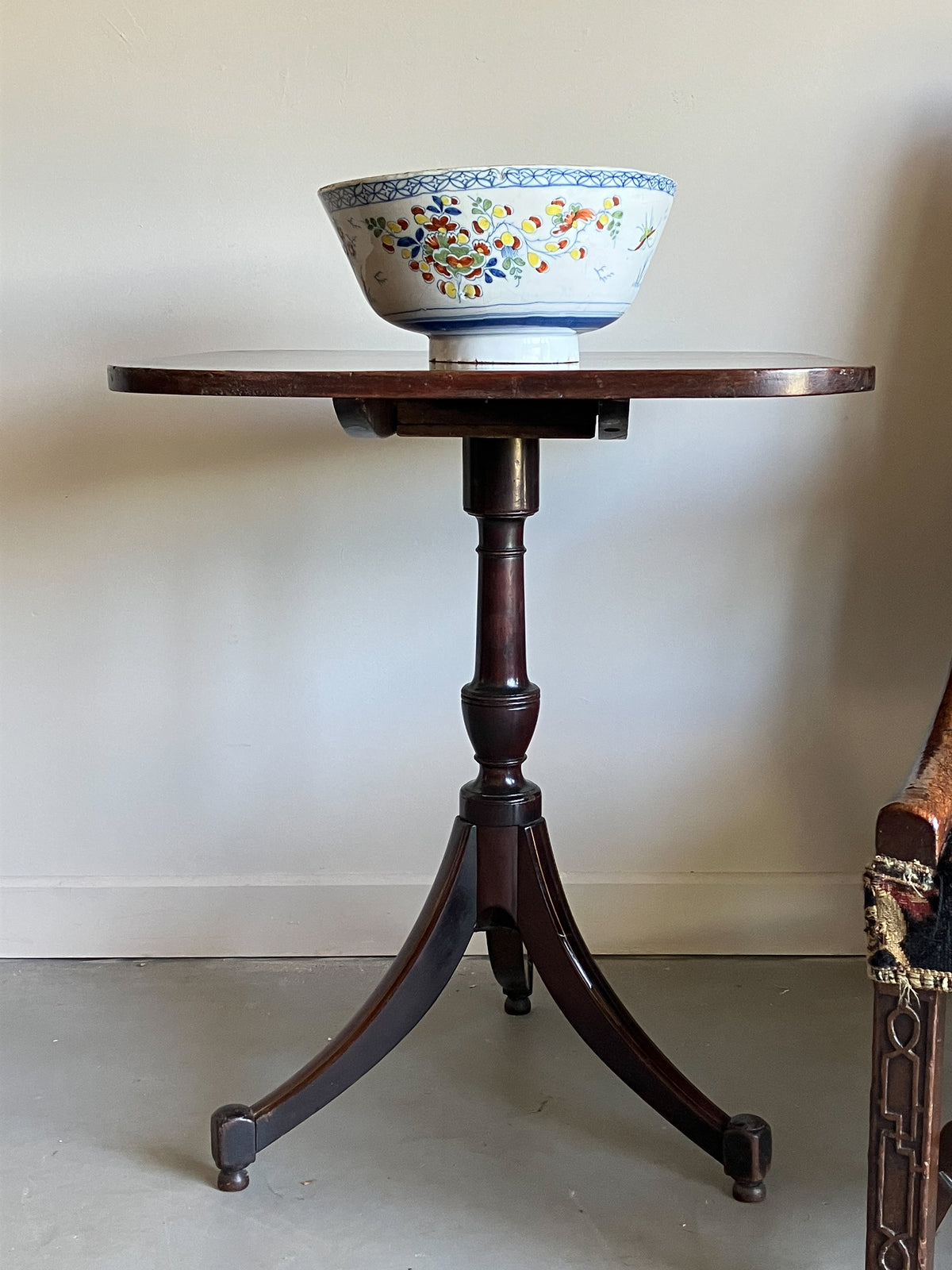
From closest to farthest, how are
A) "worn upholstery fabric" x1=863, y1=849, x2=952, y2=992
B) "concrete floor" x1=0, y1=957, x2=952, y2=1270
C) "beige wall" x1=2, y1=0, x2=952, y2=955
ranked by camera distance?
"worn upholstery fabric" x1=863, y1=849, x2=952, y2=992 → "concrete floor" x1=0, y1=957, x2=952, y2=1270 → "beige wall" x1=2, y1=0, x2=952, y2=955

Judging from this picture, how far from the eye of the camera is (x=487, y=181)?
0.86 m

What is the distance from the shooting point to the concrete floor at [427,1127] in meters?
1.04

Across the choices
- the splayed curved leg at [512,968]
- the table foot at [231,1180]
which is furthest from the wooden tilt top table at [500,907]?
the splayed curved leg at [512,968]

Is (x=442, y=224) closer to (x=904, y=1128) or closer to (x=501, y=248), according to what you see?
(x=501, y=248)

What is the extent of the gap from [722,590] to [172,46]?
85 cm

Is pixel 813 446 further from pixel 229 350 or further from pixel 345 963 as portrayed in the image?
pixel 345 963

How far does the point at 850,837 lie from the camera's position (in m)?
1.54

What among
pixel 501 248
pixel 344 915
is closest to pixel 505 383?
pixel 501 248

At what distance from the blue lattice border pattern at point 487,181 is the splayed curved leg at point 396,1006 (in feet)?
1.78

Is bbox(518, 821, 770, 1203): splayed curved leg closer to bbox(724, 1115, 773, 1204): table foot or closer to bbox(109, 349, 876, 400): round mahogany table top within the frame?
bbox(724, 1115, 773, 1204): table foot

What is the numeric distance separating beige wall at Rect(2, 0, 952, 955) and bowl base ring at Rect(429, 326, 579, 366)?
513 millimetres

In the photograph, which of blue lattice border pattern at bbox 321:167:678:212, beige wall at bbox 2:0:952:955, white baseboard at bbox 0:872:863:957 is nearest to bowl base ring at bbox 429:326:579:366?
blue lattice border pattern at bbox 321:167:678:212

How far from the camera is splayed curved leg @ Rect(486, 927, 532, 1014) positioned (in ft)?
4.57

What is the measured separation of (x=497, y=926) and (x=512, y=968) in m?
0.26
